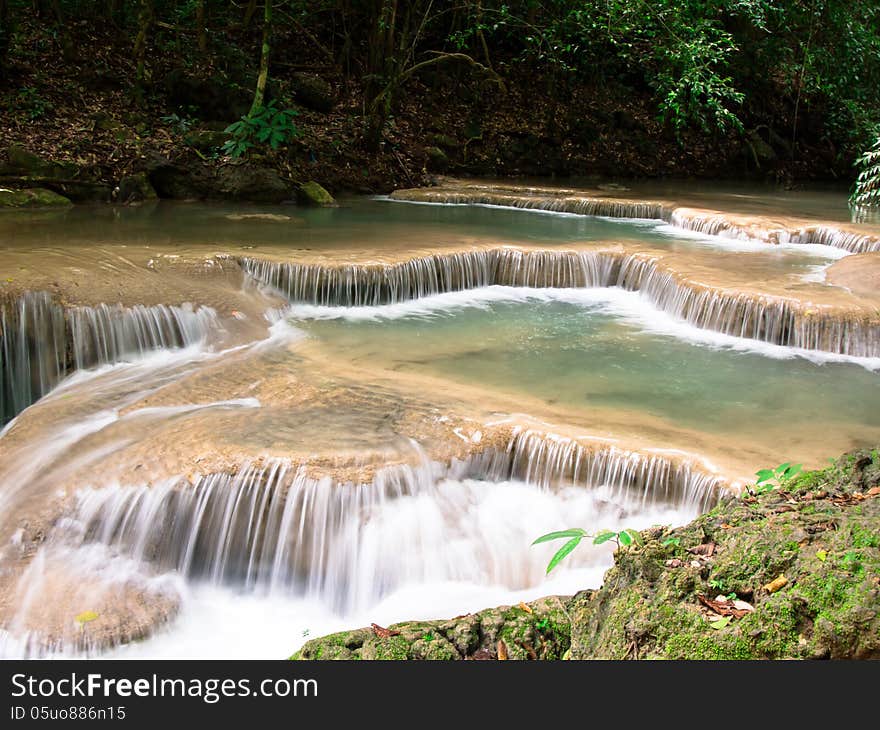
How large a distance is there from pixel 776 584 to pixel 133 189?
13.1 m

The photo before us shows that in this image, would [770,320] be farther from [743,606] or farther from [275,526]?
[743,606]

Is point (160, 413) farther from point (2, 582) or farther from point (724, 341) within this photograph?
point (724, 341)

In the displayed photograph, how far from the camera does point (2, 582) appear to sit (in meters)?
4.47

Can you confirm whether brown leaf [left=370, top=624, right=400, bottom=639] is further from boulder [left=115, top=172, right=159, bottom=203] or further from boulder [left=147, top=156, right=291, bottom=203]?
boulder [left=147, top=156, right=291, bottom=203]

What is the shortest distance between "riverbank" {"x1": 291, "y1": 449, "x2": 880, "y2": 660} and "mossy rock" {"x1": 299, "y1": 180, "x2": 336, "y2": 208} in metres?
11.9

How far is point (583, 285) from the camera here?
10.2 m

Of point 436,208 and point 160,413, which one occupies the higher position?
point 436,208

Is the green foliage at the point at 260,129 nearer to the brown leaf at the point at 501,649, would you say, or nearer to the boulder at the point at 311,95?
the boulder at the point at 311,95

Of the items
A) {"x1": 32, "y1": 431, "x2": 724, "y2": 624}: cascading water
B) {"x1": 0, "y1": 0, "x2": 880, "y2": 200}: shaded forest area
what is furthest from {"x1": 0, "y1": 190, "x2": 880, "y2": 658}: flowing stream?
{"x1": 0, "y1": 0, "x2": 880, "y2": 200}: shaded forest area

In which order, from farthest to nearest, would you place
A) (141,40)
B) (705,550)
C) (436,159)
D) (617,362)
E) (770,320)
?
(436,159), (141,40), (770,320), (617,362), (705,550)

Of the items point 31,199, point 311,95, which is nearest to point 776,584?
point 31,199

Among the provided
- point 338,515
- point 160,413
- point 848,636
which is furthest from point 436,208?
point 848,636

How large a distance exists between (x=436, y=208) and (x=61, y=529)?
10334 millimetres

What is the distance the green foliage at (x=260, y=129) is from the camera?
46.2 ft
